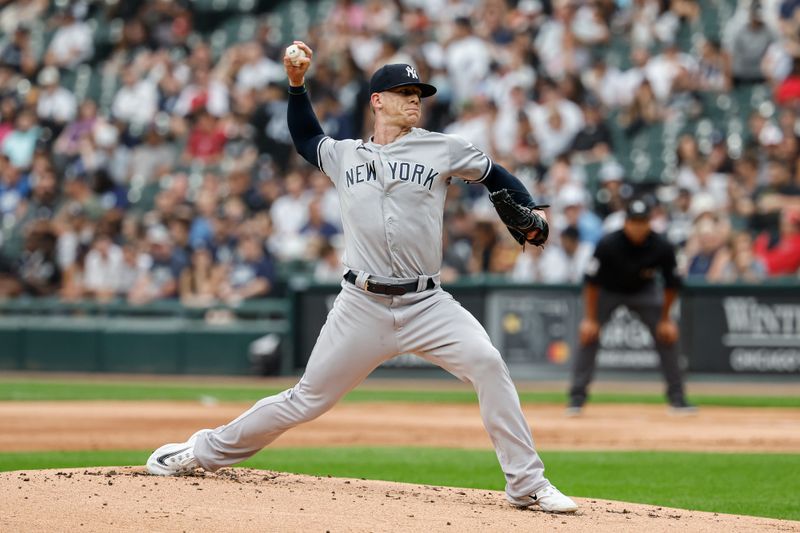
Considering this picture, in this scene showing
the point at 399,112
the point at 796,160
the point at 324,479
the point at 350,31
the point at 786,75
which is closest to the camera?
the point at 399,112

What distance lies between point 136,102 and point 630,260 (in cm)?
1203

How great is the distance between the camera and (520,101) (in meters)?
18.0

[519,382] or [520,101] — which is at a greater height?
[520,101]

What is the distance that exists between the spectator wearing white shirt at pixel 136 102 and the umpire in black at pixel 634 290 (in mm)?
11255

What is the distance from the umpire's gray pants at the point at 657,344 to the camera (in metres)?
12.6

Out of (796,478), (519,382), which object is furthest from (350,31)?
(796,478)

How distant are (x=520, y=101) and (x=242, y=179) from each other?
13.9ft

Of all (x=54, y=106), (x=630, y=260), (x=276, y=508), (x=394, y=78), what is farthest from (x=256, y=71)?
(x=276, y=508)

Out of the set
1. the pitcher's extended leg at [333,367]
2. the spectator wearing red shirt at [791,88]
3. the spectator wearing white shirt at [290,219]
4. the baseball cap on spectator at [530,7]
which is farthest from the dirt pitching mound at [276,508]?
the baseball cap on spectator at [530,7]

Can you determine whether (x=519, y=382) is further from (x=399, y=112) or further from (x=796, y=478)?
(x=399, y=112)

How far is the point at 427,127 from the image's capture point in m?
19.2

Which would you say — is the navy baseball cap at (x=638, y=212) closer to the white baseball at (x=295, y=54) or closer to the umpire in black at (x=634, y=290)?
the umpire in black at (x=634, y=290)

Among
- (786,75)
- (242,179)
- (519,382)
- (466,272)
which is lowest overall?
(519,382)

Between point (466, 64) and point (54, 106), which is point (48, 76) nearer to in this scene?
point (54, 106)
